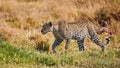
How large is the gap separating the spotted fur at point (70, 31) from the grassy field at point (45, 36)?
0.33m

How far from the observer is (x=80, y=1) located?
23734 millimetres

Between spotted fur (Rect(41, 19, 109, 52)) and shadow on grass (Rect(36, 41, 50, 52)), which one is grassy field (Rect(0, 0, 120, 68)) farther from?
spotted fur (Rect(41, 19, 109, 52))

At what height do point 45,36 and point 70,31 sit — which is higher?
point 70,31

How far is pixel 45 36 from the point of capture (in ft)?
Result: 53.9

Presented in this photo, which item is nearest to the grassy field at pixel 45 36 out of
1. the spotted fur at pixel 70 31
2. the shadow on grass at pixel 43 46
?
the shadow on grass at pixel 43 46

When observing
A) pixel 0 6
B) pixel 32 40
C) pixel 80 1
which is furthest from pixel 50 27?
pixel 80 1

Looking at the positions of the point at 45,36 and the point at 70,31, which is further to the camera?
the point at 45,36

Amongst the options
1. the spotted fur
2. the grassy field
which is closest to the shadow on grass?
the grassy field

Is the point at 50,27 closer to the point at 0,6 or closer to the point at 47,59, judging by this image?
the point at 47,59

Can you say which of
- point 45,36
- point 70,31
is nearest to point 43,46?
point 70,31

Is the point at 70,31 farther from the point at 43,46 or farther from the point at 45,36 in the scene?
the point at 45,36

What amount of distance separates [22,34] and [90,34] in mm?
2485

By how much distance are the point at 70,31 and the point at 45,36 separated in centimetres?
141

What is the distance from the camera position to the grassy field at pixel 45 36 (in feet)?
38.2
